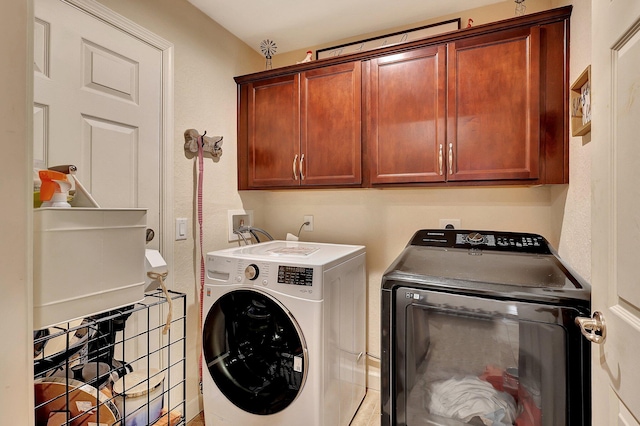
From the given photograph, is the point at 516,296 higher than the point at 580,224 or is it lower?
lower

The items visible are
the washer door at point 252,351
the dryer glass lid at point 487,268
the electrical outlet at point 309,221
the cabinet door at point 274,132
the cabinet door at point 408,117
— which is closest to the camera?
the dryer glass lid at point 487,268

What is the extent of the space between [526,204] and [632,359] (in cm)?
139

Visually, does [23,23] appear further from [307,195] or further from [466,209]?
[466,209]

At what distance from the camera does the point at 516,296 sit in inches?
38.4

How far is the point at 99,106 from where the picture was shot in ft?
4.70

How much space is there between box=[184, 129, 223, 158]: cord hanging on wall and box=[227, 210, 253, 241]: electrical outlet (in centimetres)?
42

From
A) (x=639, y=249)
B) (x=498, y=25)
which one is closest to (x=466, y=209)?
(x=498, y=25)

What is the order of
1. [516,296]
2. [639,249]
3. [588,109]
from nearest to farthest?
[639,249] < [516,296] < [588,109]

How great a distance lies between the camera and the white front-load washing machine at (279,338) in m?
1.45

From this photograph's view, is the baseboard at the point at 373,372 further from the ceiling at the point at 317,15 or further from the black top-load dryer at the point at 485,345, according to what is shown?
the ceiling at the point at 317,15

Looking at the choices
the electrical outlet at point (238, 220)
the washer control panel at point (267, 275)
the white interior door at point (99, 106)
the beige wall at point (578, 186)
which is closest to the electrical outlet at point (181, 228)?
the white interior door at point (99, 106)

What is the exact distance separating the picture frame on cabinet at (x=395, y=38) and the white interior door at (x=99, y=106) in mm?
1158

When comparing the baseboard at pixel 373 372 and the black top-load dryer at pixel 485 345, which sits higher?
the black top-load dryer at pixel 485 345

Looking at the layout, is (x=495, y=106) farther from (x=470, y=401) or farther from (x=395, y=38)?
(x=470, y=401)
